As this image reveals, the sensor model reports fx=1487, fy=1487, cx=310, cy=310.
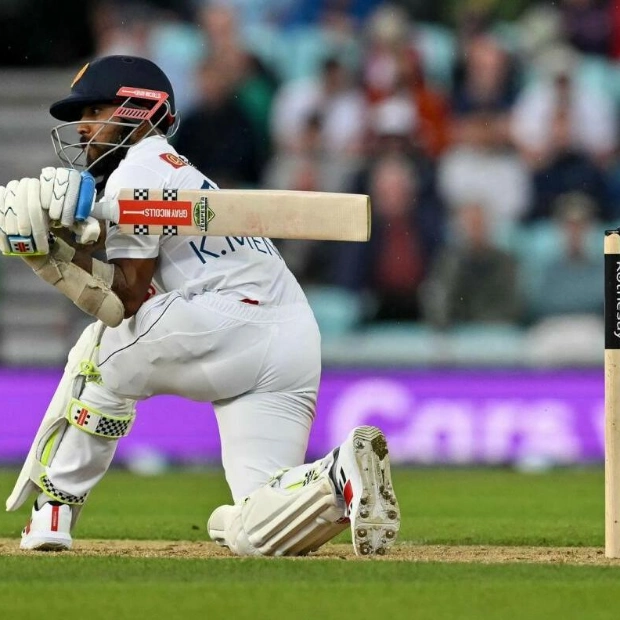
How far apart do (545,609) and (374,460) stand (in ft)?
3.42

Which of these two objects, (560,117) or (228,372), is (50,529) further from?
(560,117)

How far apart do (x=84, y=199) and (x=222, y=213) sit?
0.46 m

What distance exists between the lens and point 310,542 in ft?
16.4

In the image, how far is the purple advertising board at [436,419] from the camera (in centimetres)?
985

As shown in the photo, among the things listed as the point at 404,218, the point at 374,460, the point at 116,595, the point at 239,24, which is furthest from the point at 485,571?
the point at 239,24

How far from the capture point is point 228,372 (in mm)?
5141

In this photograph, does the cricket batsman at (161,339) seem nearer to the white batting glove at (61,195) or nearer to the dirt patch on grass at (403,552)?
the white batting glove at (61,195)

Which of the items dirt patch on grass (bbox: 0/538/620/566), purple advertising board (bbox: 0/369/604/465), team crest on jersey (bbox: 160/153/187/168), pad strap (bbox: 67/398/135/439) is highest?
team crest on jersey (bbox: 160/153/187/168)

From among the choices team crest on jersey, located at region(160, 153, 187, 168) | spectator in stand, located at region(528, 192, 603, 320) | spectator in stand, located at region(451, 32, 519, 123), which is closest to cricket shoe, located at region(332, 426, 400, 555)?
team crest on jersey, located at region(160, 153, 187, 168)

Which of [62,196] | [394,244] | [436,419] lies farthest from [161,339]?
[394,244]

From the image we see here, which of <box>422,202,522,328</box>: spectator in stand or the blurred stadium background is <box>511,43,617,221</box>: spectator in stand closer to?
the blurred stadium background

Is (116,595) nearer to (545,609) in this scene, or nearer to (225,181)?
(545,609)

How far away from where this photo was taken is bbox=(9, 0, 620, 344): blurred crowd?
11.1m

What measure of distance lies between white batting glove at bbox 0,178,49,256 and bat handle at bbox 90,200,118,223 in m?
0.17
